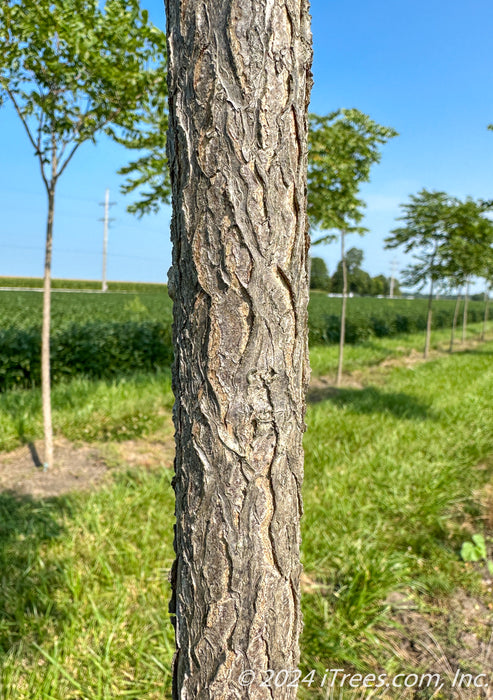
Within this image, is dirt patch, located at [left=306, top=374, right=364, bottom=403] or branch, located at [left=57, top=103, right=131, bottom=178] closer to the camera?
branch, located at [left=57, top=103, right=131, bottom=178]

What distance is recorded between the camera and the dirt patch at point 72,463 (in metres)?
4.01

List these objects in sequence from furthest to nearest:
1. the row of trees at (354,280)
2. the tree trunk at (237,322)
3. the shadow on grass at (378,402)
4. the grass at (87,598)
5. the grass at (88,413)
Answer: the row of trees at (354,280), the shadow on grass at (378,402), the grass at (88,413), the grass at (87,598), the tree trunk at (237,322)

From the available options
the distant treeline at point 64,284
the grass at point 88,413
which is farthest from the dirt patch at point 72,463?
the distant treeline at point 64,284

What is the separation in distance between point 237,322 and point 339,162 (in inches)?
255

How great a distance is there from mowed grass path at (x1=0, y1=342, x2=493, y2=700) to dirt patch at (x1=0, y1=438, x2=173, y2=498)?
0.23m

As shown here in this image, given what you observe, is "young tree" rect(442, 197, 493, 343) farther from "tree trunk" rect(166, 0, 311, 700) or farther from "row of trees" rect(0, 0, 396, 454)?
"tree trunk" rect(166, 0, 311, 700)

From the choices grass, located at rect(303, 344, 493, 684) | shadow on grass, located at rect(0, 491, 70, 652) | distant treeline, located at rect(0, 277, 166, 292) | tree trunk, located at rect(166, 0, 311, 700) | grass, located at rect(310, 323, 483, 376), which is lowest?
shadow on grass, located at rect(0, 491, 70, 652)

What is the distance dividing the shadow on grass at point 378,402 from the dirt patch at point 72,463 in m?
2.63

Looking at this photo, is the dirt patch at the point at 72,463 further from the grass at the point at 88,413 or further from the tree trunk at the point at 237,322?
the tree trunk at the point at 237,322

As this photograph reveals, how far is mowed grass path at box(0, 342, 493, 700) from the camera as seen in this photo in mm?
2178

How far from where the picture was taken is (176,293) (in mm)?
1164

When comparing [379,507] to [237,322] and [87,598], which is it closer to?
[87,598]

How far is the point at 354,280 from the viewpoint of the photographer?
252 ft

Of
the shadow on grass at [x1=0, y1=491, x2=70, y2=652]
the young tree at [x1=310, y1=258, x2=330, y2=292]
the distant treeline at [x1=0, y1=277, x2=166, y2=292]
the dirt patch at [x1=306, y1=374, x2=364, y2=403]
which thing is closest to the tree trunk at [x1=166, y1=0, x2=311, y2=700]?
the shadow on grass at [x1=0, y1=491, x2=70, y2=652]
